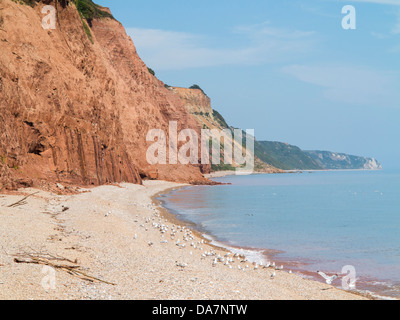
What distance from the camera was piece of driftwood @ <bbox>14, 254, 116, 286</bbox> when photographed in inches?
338

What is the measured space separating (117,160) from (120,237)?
28.2 metres

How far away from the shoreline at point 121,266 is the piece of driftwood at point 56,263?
167 millimetres

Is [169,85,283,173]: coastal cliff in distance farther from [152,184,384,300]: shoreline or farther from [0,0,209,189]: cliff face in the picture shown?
[152,184,384,300]: shoreline

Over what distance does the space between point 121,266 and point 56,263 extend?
171cm

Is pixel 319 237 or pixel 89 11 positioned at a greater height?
pixel 89 11

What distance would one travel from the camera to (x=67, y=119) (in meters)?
31.3

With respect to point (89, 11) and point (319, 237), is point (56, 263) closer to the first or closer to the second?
point (319, 237)

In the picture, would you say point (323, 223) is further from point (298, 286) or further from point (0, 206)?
point (0, 206)

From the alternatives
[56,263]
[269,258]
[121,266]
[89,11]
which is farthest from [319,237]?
[89,11]

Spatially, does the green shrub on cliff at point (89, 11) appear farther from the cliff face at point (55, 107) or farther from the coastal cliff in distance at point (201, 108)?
the coastal cliff in distance at point (201, 108)

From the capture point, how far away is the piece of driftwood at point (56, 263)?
28.1 feet

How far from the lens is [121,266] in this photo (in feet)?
33.4

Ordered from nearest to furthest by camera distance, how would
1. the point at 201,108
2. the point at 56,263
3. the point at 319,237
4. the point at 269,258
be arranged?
the point at 56,263
the point at 269,258
the point at 319,237
the point at 201,108

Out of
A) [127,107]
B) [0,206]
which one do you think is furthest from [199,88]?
[0,206]
